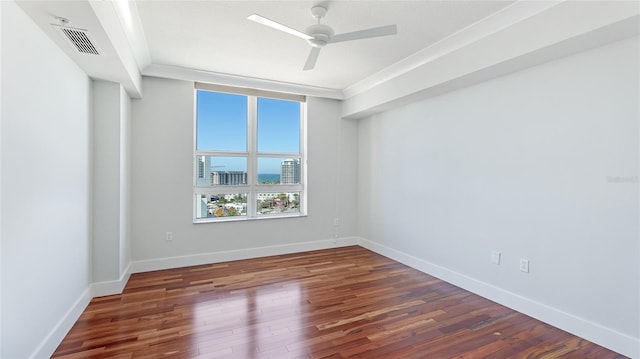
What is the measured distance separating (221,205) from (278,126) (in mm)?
1441

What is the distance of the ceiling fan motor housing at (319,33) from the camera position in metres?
2.25

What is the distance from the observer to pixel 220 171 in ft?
13.6

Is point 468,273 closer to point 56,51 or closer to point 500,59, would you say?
point 500,59

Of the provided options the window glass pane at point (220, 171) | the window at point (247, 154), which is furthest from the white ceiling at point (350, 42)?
the window glass pane at point (220, 171)

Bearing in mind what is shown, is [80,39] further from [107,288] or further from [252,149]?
[252,149]

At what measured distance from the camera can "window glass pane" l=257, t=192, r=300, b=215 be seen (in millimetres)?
4427

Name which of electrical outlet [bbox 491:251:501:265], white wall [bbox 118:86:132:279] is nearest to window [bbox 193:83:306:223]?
white wall [bbox 118:86:132:279]

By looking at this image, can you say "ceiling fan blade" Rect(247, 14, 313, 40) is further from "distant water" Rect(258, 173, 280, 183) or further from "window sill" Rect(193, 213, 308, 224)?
"window sill" Rect(193, 213, 308, 224)

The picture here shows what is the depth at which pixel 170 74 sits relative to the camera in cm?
359

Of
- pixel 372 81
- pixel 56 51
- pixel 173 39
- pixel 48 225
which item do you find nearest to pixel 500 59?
pixel 372 81

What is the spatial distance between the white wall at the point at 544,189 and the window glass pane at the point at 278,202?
1834 mm

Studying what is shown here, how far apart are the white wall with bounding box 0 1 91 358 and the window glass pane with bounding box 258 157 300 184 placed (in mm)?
2197

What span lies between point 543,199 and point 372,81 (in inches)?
95.2

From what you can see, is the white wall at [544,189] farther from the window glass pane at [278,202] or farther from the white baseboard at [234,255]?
A: the window glass pane at [278,202]
